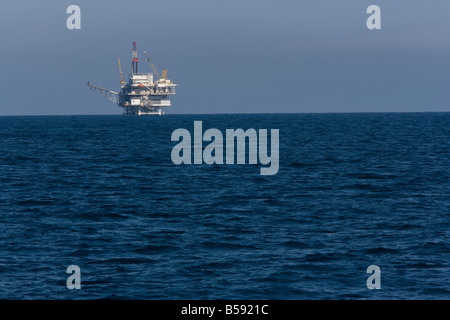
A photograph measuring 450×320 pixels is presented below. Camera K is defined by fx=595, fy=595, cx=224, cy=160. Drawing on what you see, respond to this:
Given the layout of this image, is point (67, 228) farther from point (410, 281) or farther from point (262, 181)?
point (262, 181)

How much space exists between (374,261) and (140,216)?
12328mm

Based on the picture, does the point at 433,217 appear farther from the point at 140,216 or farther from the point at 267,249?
the point at 140,216

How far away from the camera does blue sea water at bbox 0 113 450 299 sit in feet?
58.4

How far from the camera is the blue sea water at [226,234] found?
17812 millimetres

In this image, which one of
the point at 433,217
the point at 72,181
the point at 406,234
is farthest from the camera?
the point at 72,181

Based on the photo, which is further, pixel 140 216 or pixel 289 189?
pixel 289 189

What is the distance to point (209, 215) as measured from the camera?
2864 cm

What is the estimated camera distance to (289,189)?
123ft

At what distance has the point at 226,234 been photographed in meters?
24.3
